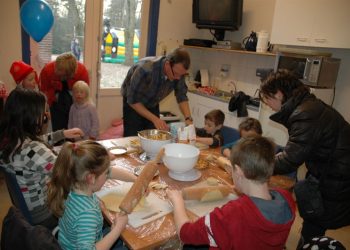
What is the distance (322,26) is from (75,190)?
270 centimetres

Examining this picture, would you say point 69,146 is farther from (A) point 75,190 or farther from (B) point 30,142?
(B) point 30,142

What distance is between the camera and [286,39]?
10.2 feet

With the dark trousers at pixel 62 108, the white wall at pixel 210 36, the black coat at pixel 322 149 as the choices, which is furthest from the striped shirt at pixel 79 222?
the white wall at pixel 210 36

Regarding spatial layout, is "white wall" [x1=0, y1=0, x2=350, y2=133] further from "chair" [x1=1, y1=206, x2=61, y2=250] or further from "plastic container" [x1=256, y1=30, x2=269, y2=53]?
"chair" [x1=1, y1=206, x2=61, y2=250]

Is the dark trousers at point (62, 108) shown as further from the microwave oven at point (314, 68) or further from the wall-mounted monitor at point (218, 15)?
the microwave oven at point (314, 68)

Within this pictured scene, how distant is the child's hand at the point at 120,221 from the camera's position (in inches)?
42.8

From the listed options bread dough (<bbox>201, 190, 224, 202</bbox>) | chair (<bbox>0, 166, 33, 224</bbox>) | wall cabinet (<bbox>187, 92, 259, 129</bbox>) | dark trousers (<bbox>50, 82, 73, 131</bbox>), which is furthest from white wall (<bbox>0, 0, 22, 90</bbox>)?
bread dough (<bbox>201, 190, 224, 202</bbox>)

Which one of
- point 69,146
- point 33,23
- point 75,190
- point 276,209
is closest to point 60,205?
point 75,190

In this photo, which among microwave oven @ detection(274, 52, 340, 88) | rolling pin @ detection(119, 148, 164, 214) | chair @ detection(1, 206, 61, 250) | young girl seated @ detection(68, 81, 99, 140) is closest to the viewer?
chair @ detection(1, 206, 61, 250)

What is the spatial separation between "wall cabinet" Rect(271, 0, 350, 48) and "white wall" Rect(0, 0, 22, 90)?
2.79m

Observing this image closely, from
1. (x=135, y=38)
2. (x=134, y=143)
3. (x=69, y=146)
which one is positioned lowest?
(x=134, y=143)

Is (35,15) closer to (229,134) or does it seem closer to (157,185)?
(229,134)

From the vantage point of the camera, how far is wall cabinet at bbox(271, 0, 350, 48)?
2.66 metres

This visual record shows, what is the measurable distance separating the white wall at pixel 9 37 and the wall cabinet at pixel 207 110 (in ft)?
7.41
